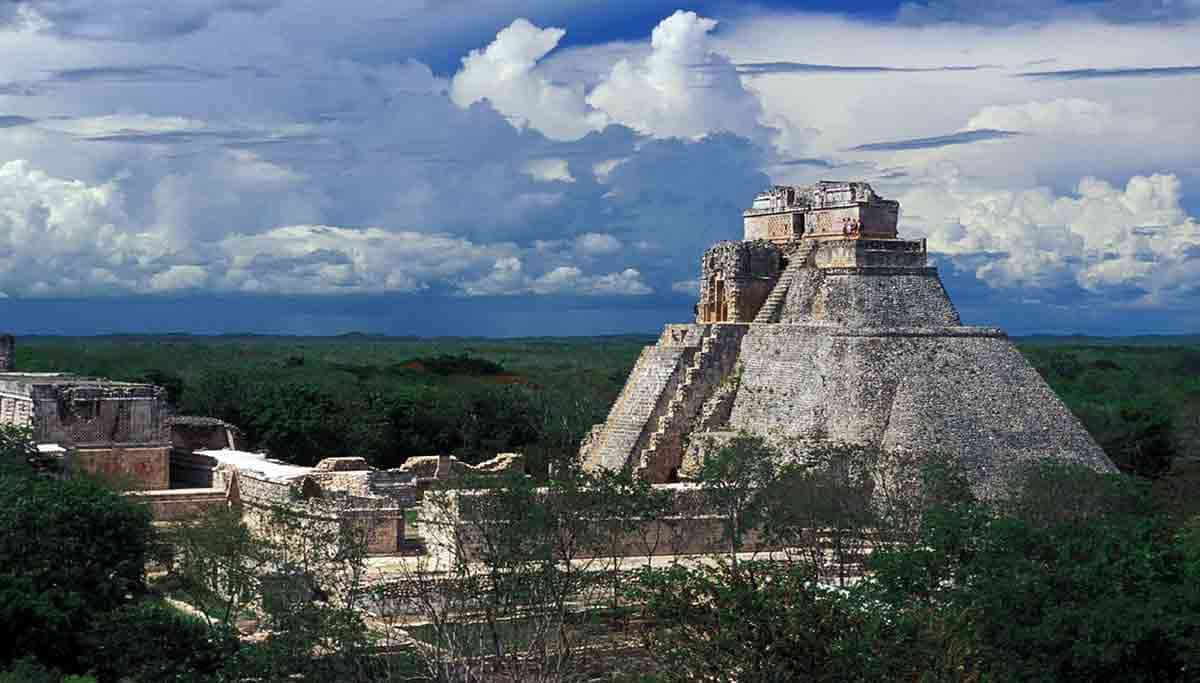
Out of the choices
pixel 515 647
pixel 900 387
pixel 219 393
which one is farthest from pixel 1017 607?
pixel 219 393

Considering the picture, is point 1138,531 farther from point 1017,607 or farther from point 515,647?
point 515,647

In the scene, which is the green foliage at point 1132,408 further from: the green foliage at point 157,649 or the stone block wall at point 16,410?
the green foliage at point 157,649

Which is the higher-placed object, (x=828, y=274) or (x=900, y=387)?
(x=828, y=274)

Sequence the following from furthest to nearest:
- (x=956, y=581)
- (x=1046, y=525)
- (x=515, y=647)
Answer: (x=1046, y=525) < (x=956, y=581) < (x=515, y=647)

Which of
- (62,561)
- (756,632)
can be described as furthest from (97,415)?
(756,632)

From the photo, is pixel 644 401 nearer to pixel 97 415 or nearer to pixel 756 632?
pixel 97 415
